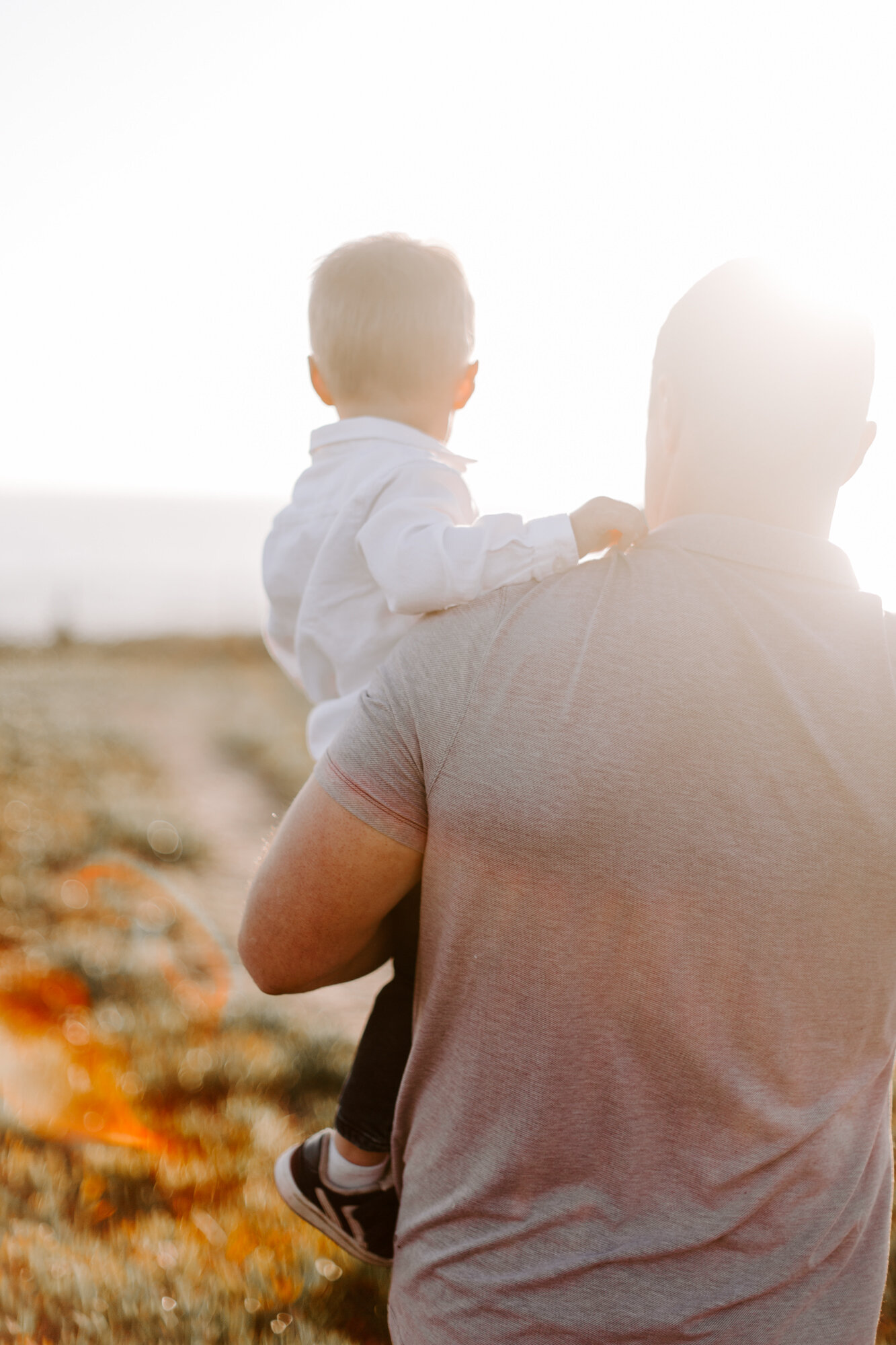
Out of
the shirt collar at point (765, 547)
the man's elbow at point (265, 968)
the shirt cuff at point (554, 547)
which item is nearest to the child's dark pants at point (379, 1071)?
the man's elbow at point (265, 968)

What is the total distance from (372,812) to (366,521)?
82 cm

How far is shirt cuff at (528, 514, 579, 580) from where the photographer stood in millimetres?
1653

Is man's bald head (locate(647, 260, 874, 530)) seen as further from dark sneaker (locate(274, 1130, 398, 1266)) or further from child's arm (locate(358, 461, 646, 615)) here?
dark sneaker (locate(274, 1130, 398, 1266))

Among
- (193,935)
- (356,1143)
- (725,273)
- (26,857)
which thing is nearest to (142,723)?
(26,857)

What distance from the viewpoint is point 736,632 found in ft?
4.32

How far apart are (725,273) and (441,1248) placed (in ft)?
5.34

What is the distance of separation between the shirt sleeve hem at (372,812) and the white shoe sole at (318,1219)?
4.47 ft

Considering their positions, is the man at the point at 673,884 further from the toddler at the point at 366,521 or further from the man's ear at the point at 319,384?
the man's ear at the point at 319,384

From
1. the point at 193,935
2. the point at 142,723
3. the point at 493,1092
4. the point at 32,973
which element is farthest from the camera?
the point at 142,723

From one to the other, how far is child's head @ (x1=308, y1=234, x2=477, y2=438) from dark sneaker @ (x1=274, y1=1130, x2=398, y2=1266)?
1863mm

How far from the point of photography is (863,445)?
1570 millimetres

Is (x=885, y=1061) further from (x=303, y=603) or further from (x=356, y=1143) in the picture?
(x=303, y=603)

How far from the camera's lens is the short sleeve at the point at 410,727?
136cm

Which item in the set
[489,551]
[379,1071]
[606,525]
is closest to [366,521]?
[489,551]
